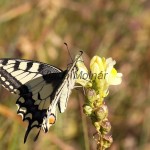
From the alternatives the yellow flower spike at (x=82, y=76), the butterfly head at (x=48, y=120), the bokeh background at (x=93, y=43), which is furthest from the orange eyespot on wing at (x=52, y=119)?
the bokeh background at (x=93, y=43)

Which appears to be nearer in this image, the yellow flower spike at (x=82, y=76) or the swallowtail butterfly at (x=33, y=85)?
the yellow flower spike at (x=82, y=76)

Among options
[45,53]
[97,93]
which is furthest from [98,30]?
[97,93]

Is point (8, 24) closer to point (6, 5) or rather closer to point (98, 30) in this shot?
point (6, 5)

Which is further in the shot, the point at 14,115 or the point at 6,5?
the point at 6,5

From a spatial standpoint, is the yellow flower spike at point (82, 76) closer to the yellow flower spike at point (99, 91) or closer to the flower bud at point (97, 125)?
the yellow flower spike at point (99, 91)

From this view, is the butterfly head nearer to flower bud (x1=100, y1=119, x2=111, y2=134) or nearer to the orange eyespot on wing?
the orange eyespot on wing

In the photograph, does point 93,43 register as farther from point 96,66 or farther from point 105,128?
point 105,128
